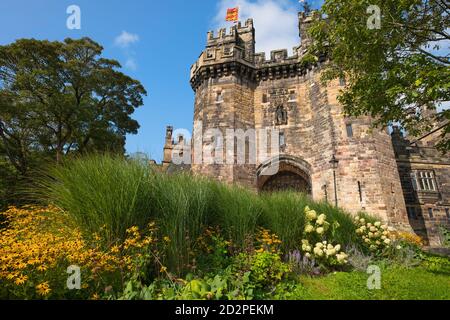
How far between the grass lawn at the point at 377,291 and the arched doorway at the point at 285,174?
1000 centimetres

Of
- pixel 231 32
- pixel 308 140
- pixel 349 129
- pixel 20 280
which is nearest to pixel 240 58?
pixel 231 32

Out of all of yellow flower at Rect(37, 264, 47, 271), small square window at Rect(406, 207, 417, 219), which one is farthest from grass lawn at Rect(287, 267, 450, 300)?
small square window at Rect(406, 207, 417, 219)

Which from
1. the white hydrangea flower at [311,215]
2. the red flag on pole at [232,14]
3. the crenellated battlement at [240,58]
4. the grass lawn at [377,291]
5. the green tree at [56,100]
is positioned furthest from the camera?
the red flag on pole at [232,14]

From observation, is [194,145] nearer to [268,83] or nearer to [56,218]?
[268,83]

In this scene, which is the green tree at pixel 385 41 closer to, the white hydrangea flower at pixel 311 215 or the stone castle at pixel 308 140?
the white hydrangea flower at pixel 311 215

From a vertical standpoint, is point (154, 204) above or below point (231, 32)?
below

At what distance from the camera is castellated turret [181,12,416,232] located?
43.5 ft

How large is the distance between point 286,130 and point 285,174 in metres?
3.06

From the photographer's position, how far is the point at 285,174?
677 inches

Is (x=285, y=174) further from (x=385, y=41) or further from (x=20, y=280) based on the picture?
(x=20, y=280)

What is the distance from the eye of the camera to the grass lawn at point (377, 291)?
4.00 meters

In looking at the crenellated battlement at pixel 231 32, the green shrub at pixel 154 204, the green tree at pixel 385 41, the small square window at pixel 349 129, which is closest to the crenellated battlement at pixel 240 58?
the crenellated battlement at pixel 231 32

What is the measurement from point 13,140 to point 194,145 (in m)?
10.7
